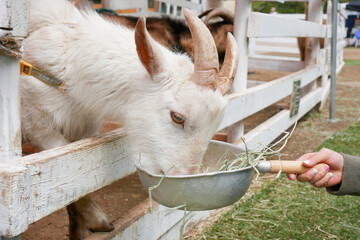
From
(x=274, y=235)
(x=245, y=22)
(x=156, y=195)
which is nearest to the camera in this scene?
(x=156, y=195)

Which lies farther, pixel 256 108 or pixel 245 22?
pixel 256 108

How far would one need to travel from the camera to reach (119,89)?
7.86 ft

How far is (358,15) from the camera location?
38.0m

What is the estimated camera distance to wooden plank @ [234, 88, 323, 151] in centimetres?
412

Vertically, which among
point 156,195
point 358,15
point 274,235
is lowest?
point 274,235

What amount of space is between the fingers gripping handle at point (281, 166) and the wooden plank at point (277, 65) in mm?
7022

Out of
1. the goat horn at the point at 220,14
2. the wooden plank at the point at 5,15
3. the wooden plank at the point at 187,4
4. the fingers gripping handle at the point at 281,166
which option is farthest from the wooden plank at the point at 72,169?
the wooden plank at the point at 187,4

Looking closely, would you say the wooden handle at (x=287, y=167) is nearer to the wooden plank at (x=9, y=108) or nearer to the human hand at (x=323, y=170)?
the human hand at (x=323, y=170)

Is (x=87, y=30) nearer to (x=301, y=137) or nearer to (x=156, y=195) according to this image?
(x=156, y=195)

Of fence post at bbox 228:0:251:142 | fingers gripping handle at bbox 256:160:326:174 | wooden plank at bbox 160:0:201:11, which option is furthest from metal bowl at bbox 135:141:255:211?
wooden plank at bbox 160:0:201:11

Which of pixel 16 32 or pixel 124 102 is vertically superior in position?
pixel 16 32

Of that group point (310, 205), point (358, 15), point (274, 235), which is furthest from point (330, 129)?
point (358, 15)

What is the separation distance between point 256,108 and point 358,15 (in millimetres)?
38104

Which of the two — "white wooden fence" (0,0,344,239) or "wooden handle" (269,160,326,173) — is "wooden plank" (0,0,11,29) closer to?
"white wooden fence" (0,0,344,239)
